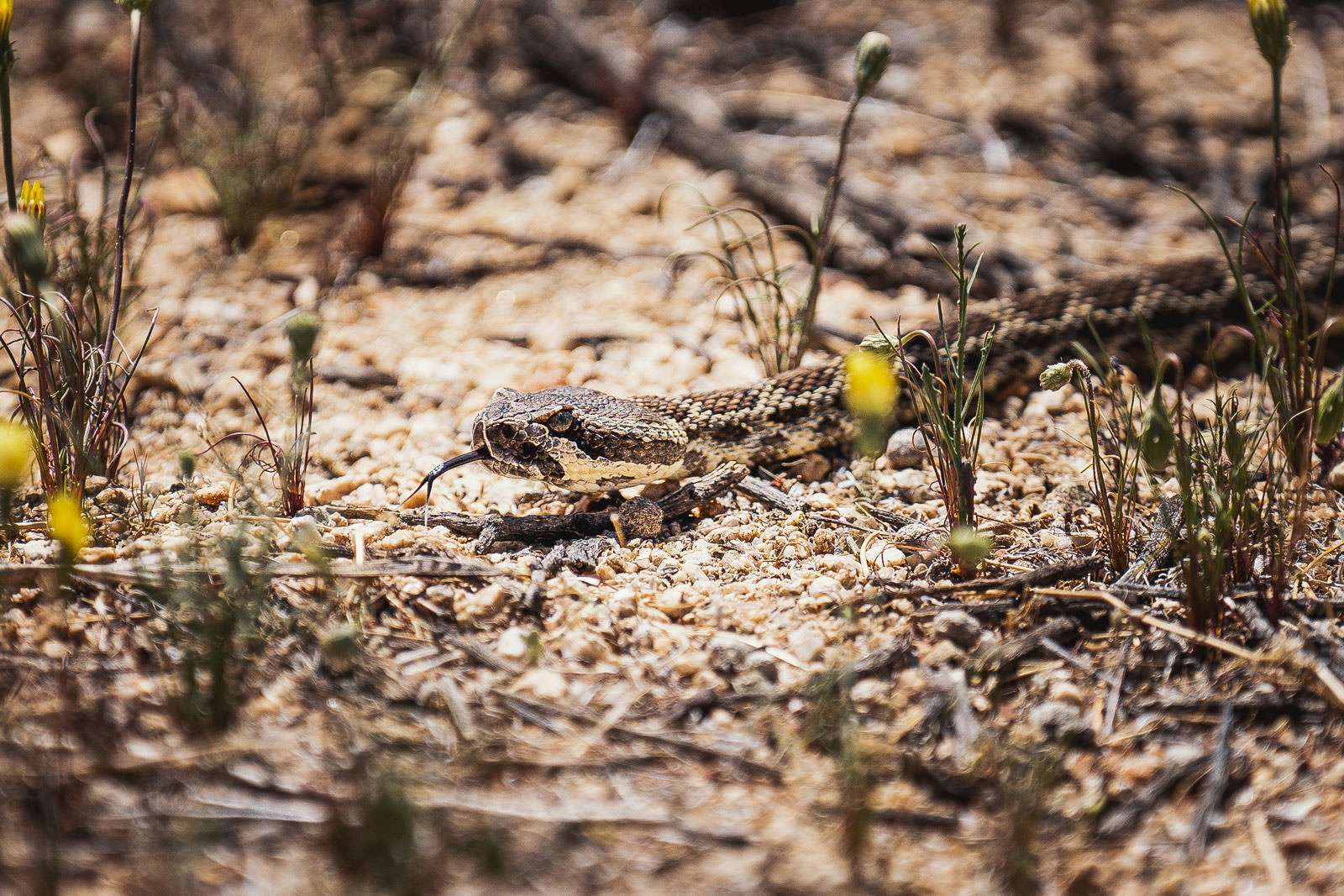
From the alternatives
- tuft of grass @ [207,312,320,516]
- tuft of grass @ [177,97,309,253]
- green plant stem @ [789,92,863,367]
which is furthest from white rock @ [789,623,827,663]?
tuft of grass @ [177,97,309,253]

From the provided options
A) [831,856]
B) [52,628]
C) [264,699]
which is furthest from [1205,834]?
[52,628]

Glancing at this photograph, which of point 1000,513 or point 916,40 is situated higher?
point 916,40

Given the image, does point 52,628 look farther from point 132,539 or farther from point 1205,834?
point 1205,834

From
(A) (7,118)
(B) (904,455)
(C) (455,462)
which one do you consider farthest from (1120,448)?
(A) (7,118)

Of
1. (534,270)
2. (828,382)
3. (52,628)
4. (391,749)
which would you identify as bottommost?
(391,749)

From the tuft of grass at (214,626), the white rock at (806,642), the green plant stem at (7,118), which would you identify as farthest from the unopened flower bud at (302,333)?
the white rock at (806,642)

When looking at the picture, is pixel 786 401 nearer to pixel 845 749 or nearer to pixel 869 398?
pixel 869 398

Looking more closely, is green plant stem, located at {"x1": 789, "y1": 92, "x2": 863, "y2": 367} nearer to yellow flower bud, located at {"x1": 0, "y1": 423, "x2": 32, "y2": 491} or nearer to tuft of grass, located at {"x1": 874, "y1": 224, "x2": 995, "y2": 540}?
tuft of grass, located at {"x1": 874, "y1": 224, "x2": 995, "y2": 540}

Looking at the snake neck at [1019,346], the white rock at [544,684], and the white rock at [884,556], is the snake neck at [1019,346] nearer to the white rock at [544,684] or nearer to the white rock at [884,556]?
the white rock at [884,556]
